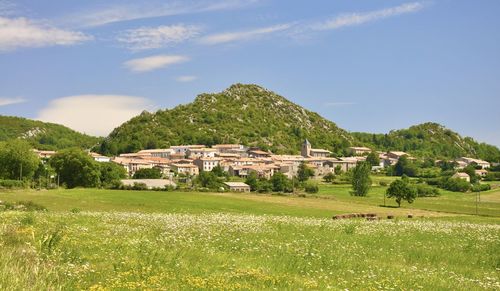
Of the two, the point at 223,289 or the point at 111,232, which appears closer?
the point at 223,289

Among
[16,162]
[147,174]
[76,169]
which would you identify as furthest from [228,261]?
[147,174]

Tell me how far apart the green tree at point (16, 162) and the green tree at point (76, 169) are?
5591 millimetres

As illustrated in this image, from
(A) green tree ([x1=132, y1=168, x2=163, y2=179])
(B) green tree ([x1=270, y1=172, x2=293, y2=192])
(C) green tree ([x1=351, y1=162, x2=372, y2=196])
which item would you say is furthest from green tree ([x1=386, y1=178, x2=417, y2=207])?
(A) green tree ([x1=132, y1=168, x2=163, y2=179])

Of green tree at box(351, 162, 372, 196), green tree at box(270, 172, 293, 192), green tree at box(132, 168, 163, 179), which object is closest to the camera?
green tree at box(351, 162, 372, 196)

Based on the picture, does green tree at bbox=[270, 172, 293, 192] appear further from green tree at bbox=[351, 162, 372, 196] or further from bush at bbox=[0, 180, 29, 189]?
bush at bbox=[0, 180, 29, 189]

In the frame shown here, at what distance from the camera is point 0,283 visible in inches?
346

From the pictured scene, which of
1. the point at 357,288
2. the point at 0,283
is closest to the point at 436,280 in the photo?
the point at 357,288

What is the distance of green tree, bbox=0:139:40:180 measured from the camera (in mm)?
105438

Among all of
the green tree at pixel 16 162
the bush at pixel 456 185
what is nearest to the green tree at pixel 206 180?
the green tree at pixel 16 162

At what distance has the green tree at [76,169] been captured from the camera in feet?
343

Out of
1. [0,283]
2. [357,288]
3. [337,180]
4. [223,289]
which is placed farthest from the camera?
[337,180]

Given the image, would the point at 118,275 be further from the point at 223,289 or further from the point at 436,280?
the point at 436,280

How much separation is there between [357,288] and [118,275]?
18.8 feet

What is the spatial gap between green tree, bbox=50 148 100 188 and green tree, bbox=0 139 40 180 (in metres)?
5.59
